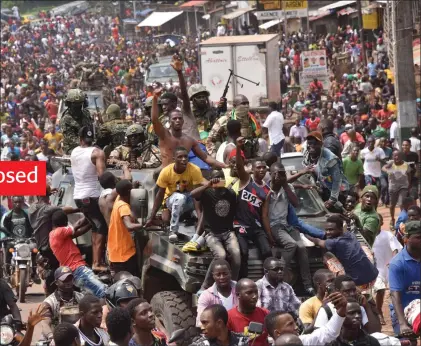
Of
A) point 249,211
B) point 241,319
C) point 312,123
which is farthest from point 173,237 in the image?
point 312,123

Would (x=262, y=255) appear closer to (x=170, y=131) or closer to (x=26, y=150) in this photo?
(x=170, y=131)

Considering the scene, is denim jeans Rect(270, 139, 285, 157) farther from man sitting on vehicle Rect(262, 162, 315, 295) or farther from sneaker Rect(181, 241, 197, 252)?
sneaker Rect(181, 241, 197, 252)

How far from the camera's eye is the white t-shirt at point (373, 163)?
79.8 ft

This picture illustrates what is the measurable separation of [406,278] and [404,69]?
42.9 ft

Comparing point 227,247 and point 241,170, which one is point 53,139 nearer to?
point 241,170

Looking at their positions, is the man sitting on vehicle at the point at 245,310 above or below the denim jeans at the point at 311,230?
below

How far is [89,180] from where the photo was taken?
1501cm

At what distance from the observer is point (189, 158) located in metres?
14.6

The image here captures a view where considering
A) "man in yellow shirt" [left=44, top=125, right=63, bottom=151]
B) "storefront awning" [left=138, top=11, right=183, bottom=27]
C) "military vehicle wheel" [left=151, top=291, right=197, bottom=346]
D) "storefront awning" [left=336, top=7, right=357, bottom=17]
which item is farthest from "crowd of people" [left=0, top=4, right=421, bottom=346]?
"storefront awning" [left=138, top=11, right=183, bottom=27]

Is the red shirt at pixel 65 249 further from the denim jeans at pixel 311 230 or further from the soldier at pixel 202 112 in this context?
the soldier at pixel 202 112

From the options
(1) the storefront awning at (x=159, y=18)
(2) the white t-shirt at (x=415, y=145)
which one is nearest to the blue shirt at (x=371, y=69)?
(2) the white t-shirt at (x=415, y=145)

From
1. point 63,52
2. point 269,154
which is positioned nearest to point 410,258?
point 269,154

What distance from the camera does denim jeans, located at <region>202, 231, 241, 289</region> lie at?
12891 millimetres

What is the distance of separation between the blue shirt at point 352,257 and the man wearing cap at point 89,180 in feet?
8.80
